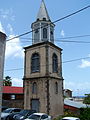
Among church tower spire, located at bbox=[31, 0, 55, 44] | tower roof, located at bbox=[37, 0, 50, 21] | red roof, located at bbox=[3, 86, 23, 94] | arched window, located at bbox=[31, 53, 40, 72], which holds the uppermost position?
tower roof, located at bbox=[37, 0, 50, 21]

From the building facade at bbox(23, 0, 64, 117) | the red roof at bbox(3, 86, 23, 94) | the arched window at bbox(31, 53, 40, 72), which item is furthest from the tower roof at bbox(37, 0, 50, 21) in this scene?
the red roof at bbox(3, 86, 23, 94)

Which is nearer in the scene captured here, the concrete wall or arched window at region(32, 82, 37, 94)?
the concrete wall

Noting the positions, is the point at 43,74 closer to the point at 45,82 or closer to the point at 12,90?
the point at 45,82

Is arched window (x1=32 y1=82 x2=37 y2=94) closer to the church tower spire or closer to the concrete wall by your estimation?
the concrete wall

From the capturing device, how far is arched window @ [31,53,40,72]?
1120 inches

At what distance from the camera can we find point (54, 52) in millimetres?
29469

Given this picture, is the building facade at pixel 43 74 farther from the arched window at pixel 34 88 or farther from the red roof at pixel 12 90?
the red roof at pixel 12 90

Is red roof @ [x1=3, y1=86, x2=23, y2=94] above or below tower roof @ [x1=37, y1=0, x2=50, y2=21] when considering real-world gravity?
below

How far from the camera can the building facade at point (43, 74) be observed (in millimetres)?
26438

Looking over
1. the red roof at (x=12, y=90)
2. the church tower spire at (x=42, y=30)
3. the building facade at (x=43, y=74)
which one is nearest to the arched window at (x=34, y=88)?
the building facade at (x=43, y=74)

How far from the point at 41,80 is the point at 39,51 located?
14.9ft

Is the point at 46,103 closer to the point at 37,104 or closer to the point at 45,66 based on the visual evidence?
the point at 37,104

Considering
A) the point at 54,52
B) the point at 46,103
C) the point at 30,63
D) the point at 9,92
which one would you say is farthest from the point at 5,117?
the point at 9,92

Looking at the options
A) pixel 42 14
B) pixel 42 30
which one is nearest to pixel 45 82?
pixel 42 30
